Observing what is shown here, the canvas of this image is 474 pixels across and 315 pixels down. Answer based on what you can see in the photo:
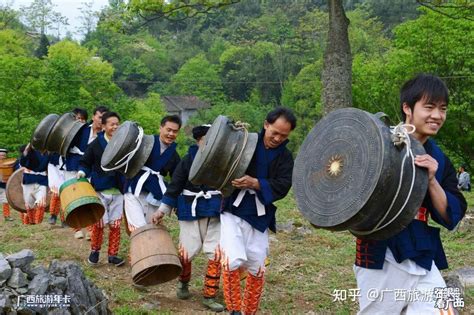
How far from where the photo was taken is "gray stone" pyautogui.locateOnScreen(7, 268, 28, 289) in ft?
13.5

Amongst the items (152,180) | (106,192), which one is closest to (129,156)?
(152,180)

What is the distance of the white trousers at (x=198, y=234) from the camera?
556 cm

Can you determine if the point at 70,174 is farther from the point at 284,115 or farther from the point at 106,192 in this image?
the point at 284,115

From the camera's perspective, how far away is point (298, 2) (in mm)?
80688

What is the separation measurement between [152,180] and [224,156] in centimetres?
189

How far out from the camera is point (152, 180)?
625 centimetres

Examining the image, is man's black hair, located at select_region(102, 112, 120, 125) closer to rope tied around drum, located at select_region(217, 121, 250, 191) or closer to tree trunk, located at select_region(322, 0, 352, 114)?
rope tied around drum, located at select_region(217, 121, 250, 191)

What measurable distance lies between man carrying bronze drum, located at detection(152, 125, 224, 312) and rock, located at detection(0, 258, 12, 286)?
59.3 inches

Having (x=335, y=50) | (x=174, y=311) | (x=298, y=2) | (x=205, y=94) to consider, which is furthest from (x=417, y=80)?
(x=298, y=2)

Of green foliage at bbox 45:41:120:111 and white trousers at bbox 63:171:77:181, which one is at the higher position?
green foliage at bbox 45:41:120:111

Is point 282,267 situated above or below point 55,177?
below

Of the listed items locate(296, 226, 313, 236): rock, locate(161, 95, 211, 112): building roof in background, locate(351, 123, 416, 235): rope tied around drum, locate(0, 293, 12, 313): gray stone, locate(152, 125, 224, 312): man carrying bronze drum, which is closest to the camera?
locate(351, 123, 416, 235): rope tied around drum

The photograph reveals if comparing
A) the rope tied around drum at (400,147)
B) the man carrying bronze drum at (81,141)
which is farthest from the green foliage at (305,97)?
the rope tied around drum at (400,147)

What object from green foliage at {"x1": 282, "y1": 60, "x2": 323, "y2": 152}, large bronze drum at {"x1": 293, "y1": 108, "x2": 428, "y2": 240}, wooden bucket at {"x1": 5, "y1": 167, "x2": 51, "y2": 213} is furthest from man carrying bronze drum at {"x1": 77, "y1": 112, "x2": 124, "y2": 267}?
green foliage at {"x1": 282, "y1": 60, "x2": 323, "y2": 152}
